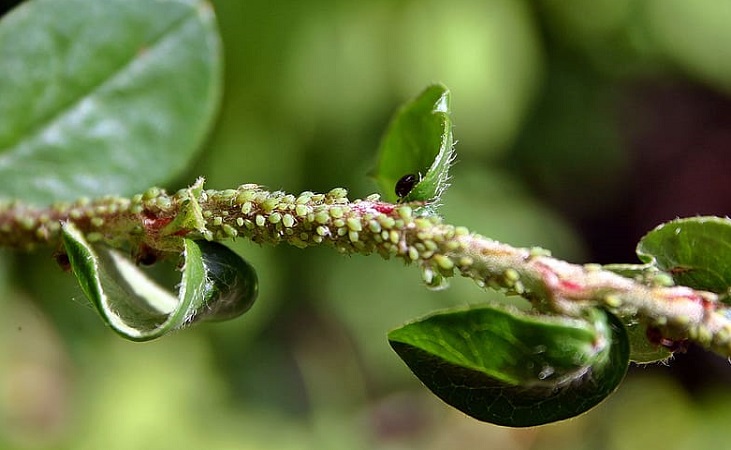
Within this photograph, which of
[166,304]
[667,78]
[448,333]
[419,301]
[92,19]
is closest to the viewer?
[448,333]

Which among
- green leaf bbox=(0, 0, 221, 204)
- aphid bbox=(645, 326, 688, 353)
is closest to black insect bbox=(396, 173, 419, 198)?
aphid bbox=(645, 326, 688, 353)

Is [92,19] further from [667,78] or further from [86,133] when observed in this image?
[667,78]

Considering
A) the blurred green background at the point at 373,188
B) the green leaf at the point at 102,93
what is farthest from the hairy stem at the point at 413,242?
the blurred green background at the point at 373,188

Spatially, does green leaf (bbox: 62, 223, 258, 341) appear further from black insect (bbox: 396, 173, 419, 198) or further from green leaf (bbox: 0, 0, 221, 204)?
green leaf (bbox: 0, 0, 221, 204)

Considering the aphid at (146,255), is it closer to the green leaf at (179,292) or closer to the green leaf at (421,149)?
the green leaf at (179,292)

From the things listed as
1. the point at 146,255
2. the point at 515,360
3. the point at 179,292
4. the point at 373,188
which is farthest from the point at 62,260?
the point at 373,188

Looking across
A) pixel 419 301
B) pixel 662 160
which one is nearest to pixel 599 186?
pixel 662 160
